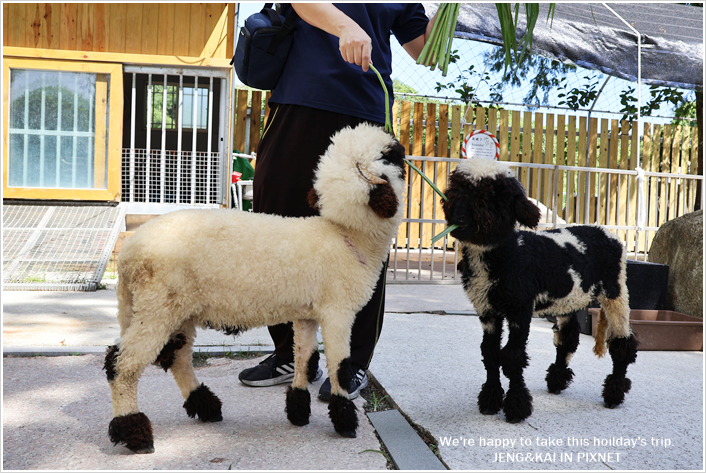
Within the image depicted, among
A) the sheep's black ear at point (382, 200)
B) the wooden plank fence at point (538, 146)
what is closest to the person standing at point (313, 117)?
the sheep's black ear at point (382, 200)

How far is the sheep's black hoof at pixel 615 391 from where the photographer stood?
2.45 m

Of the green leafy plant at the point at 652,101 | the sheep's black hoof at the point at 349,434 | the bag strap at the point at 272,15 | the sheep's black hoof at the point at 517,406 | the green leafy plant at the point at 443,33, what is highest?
the green leafy plant at the point at 652,101

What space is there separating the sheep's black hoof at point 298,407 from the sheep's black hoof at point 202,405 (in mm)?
287

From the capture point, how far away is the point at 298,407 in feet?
6.82

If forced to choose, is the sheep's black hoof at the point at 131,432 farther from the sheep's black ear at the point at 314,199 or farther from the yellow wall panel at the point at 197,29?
the yellow wall panel at the point at 197,29

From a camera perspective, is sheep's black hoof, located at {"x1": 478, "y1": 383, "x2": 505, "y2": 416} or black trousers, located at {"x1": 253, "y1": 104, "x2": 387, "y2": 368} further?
black trousers, located at {"x1": 253, "y1": 104, "x2": 387, "y2": 368}

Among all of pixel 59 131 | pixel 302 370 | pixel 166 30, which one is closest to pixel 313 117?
pixel 302 370

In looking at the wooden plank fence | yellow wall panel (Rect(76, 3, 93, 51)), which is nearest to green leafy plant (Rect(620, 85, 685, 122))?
the wooden plank fence

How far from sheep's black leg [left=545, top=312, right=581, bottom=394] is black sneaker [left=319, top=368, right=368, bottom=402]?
3.05ft

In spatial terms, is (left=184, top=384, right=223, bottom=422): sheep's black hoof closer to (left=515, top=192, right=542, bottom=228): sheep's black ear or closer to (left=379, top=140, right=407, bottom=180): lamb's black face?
(left=379, top=140, right=407, bottom=180): lamb's black face

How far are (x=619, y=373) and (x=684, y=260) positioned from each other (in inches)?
94.3

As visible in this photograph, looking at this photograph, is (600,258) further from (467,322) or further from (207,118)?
(207,118)

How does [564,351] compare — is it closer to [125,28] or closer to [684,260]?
[684,260]

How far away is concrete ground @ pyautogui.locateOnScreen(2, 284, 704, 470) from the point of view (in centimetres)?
185
